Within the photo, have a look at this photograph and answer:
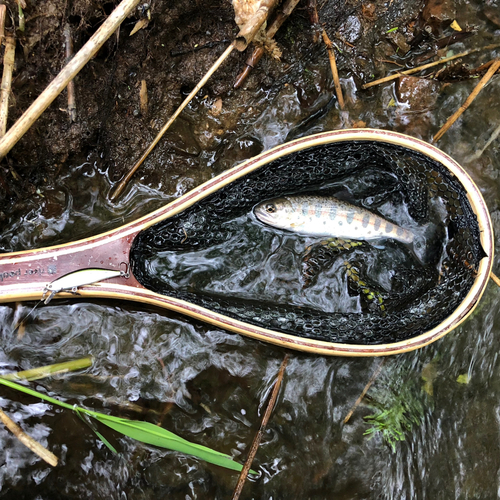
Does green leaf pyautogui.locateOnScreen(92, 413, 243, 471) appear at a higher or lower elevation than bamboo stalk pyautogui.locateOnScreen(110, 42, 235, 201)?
lower

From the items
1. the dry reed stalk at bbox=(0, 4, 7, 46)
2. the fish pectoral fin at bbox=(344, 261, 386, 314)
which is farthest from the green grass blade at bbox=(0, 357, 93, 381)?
the dry reed stalk at bbox=(0, 4, 7, 46)

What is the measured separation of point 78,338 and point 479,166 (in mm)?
2977

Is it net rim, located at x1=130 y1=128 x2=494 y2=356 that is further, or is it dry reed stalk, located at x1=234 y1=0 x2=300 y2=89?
dry reed stalk, located at x1=234 y1=0 x2=300 y2=89

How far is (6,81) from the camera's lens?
2174 millimetres

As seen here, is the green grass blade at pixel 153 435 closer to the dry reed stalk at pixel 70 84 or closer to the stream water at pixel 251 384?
the stream water at pixel 251 384

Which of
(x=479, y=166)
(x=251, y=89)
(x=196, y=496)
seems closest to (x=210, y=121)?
(x=251, y=89)

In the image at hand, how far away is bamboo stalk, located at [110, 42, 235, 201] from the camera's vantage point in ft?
8.05

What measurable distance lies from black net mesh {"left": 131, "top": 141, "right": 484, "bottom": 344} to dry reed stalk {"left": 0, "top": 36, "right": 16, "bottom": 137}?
0.97 meters

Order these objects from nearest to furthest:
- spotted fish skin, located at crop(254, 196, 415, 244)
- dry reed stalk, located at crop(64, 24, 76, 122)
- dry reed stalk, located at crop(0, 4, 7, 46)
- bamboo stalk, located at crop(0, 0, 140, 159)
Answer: bamboo stalk, located at crop(0, 0, 140, 159) < dry reed stalk, located at crop(0, 4, 7, 46) < dry reed stalk, located at crop(64, 24, 76, 122) < spotted fish skin, located at crop(254, 196, 415, 244)

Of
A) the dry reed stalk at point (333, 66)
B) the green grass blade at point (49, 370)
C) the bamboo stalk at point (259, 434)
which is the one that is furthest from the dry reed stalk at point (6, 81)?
the bamboo stalk at point (259, 434)

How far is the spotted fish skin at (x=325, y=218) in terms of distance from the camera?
2.57 metres

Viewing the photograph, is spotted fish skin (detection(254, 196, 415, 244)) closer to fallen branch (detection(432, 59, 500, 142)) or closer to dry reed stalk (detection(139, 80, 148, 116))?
fallen branch (detection(432, 59, 500, 142))

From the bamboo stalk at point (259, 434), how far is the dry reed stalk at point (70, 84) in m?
2.04

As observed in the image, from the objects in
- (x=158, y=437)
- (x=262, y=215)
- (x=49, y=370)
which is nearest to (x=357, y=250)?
(x=262, y=215)
